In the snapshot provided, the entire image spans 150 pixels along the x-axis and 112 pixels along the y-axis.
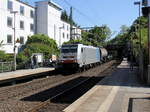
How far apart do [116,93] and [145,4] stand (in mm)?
7124

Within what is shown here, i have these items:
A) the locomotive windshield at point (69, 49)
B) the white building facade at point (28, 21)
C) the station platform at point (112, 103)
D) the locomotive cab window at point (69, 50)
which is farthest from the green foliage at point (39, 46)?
the station platform at point (112, 103)

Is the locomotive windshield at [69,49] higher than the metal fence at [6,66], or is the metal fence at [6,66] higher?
the locomotive windshield at [69,49]

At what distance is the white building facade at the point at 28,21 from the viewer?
54.3m

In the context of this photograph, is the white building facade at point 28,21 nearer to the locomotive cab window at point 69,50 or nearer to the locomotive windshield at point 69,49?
the locomotive windshield at point 69,49

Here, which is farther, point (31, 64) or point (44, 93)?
point (31, 64)

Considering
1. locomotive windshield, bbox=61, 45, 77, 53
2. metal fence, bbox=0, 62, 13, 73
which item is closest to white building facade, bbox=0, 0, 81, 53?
metal fence, bbox=0, 62, 13, 73

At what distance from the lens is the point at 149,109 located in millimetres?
10820

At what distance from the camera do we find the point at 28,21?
6288 centimetres

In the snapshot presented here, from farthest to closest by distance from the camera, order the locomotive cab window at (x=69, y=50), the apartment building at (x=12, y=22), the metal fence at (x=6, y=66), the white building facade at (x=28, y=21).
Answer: the white building facade at (x=28, y=21) < the apartment building at (x=12, y=22) < the locomotive cab window at (x=69, y=50) < the metal fence at (x=6, y=66)

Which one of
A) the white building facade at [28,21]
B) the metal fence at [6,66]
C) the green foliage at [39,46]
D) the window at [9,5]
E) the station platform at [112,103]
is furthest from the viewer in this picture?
the window at [9,5]

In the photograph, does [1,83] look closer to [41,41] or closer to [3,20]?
[3,20]

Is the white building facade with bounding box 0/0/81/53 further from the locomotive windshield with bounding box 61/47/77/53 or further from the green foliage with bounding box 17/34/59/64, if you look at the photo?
the locomotive windshield with bounding box 61/47/77/53

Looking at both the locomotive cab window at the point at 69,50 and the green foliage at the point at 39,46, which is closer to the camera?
the locomotive cab window at the point at 69,50

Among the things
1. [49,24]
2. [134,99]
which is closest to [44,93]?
[134,99]
